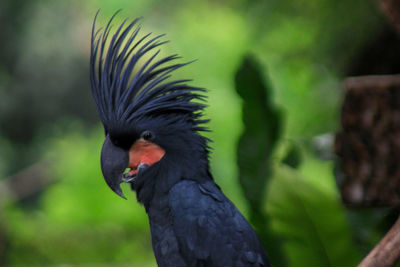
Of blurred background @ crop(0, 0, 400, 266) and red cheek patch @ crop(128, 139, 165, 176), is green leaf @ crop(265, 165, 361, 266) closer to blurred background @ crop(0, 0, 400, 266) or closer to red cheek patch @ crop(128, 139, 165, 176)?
blurred background @ crop(0, 0, 400, 266)

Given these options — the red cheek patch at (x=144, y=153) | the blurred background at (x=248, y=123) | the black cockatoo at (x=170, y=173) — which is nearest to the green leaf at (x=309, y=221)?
the blurred background at (x=248, y=123)

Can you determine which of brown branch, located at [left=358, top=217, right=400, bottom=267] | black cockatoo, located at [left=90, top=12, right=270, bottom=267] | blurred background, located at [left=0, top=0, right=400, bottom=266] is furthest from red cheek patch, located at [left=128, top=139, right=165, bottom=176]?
brown branch, located at [left=358, top=217, right=400, bottom=267]

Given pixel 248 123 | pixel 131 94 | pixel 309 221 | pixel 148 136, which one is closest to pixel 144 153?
pixel 148 136

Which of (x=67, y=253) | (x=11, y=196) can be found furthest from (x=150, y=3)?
(x=67, y=253)

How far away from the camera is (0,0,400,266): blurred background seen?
57.5 inches

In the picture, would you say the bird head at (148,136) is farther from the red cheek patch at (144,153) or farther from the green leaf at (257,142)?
the green leaf at (257,142)

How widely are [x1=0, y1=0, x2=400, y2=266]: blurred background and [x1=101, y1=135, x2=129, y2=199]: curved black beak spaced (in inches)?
16.8

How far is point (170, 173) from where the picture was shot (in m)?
1.19

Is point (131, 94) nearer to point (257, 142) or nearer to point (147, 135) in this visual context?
point (147, 135)

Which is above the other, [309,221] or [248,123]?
[248,123]

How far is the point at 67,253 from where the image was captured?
10.6 ft

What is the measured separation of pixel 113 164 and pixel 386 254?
0.69 metres

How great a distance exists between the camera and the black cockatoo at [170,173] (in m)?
1.13

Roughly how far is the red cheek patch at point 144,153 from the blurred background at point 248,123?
0.36 m
